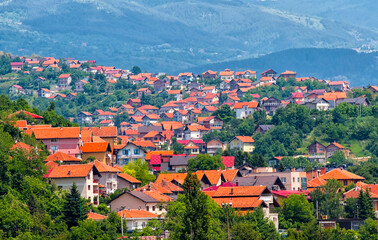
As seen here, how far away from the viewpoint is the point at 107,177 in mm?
83438

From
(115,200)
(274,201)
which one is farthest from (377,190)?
(115,200)

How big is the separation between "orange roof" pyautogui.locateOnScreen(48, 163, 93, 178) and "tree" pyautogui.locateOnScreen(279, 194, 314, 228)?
53.8ft

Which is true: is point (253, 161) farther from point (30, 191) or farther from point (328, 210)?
point (30, 191)

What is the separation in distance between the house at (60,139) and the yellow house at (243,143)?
69.3 meters

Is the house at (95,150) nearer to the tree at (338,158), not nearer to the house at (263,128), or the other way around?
the tree at (338,158)

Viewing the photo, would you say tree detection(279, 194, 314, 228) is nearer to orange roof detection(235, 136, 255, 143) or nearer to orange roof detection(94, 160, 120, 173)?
orange roof detection(94, 160, 120, 173)

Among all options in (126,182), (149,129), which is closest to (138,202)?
(126,182)

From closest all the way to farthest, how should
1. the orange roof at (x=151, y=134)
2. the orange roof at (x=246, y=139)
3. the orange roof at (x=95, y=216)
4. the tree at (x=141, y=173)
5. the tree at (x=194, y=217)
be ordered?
the tree at (x=194, y=217)
the orange roof at (x=95, y=216)
the tree at (x=141, y=173)
the orange roof at (x=246, y=139)
the orange roof at (x=151, y=134)

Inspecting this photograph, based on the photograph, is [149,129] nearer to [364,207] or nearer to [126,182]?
[126,182]

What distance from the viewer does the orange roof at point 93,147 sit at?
89.8 metres

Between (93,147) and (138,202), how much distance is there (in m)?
17.4

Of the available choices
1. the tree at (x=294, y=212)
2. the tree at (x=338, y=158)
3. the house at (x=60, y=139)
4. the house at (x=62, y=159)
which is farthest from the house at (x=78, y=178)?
the tree at (x=338, y=158)

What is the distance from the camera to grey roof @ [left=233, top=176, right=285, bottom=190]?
290 ft

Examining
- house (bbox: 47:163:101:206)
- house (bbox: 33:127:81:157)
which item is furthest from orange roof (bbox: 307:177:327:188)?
house (bbox: 47:163:101:206)
